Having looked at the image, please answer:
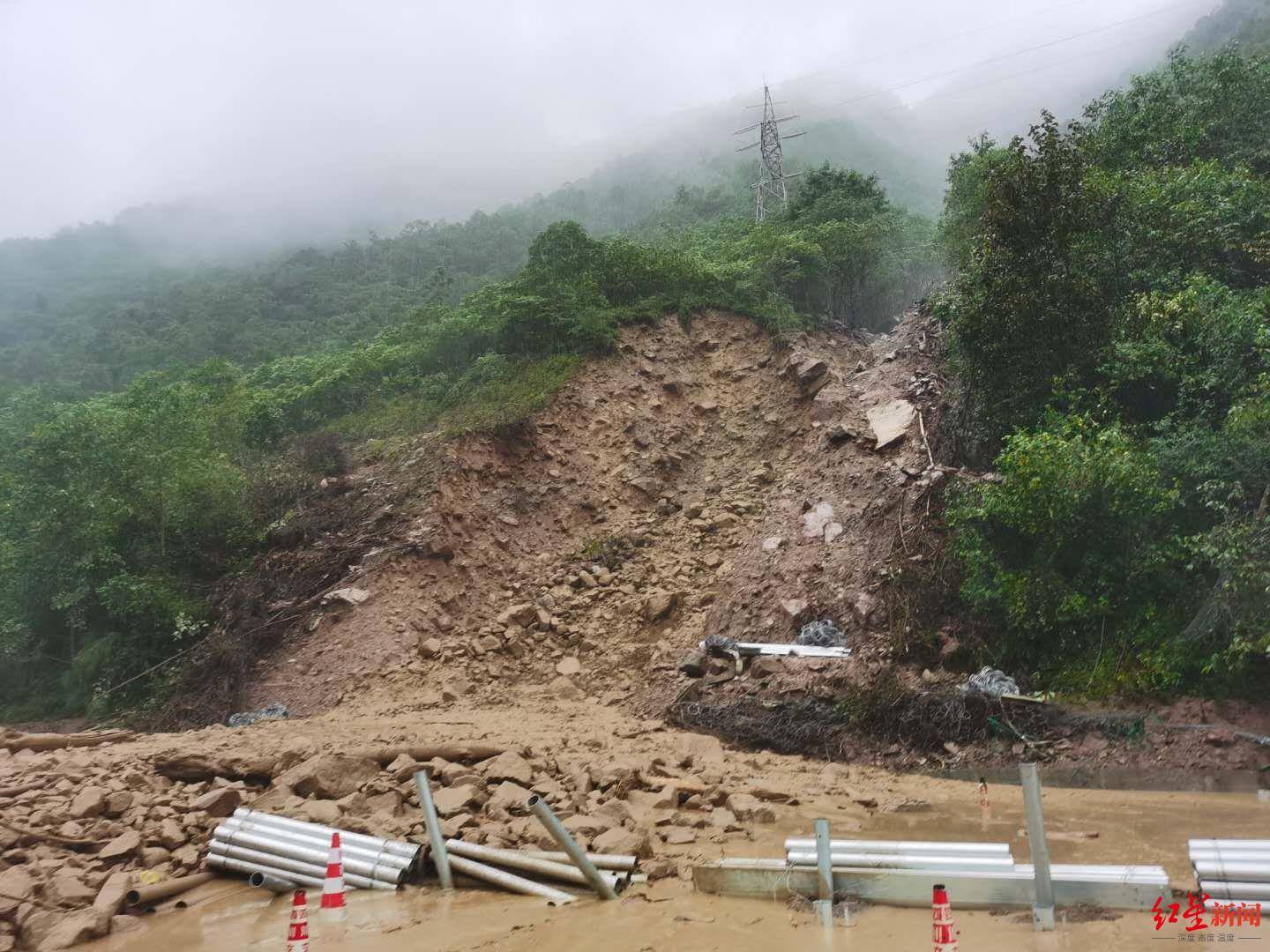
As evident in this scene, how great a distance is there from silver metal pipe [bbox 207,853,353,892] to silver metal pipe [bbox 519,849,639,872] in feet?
4.96

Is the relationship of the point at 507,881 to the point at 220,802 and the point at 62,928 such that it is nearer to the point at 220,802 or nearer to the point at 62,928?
the point at 62,928

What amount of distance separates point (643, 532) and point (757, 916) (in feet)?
39.7

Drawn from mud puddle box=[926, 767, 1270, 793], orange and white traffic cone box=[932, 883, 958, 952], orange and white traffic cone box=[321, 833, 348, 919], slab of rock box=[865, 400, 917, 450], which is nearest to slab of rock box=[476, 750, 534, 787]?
orange and white traffic cone box=[321, 833, 348, 919]

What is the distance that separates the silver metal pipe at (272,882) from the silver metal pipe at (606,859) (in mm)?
1908

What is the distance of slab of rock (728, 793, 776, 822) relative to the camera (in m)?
7.42

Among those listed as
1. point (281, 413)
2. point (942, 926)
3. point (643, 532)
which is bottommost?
point (643, 532)

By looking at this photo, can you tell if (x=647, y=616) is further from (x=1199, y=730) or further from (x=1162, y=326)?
(x=1162, y=326)

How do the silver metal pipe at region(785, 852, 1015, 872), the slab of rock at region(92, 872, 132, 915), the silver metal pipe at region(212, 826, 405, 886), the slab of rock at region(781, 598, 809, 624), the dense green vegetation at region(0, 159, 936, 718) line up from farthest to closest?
the dense green vegetation at region(0, 159, 936, 718) → the slab of rock at region(781, 598, 809, 624) → the silver metal pipe at region(212, 826, 405, 886) → the slab of rock at region(92, 872, 132, 915) → the silver metal pipe at region(785, 852, 1015, 872)

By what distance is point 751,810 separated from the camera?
752 centimetres

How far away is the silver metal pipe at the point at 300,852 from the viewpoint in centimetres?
605

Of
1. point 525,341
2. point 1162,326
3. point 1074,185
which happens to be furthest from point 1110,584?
point 525,341

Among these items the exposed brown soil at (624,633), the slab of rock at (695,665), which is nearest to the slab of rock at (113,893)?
the exposed brown soil at (624,633)

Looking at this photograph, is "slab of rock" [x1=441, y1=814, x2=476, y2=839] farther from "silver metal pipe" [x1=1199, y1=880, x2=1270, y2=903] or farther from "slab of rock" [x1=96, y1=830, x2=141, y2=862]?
"silver metal pipe" [x1=1199, y1=880, x2=1270, y2=903]

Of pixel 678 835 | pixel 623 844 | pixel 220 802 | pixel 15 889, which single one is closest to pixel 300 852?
pixel 220 802
